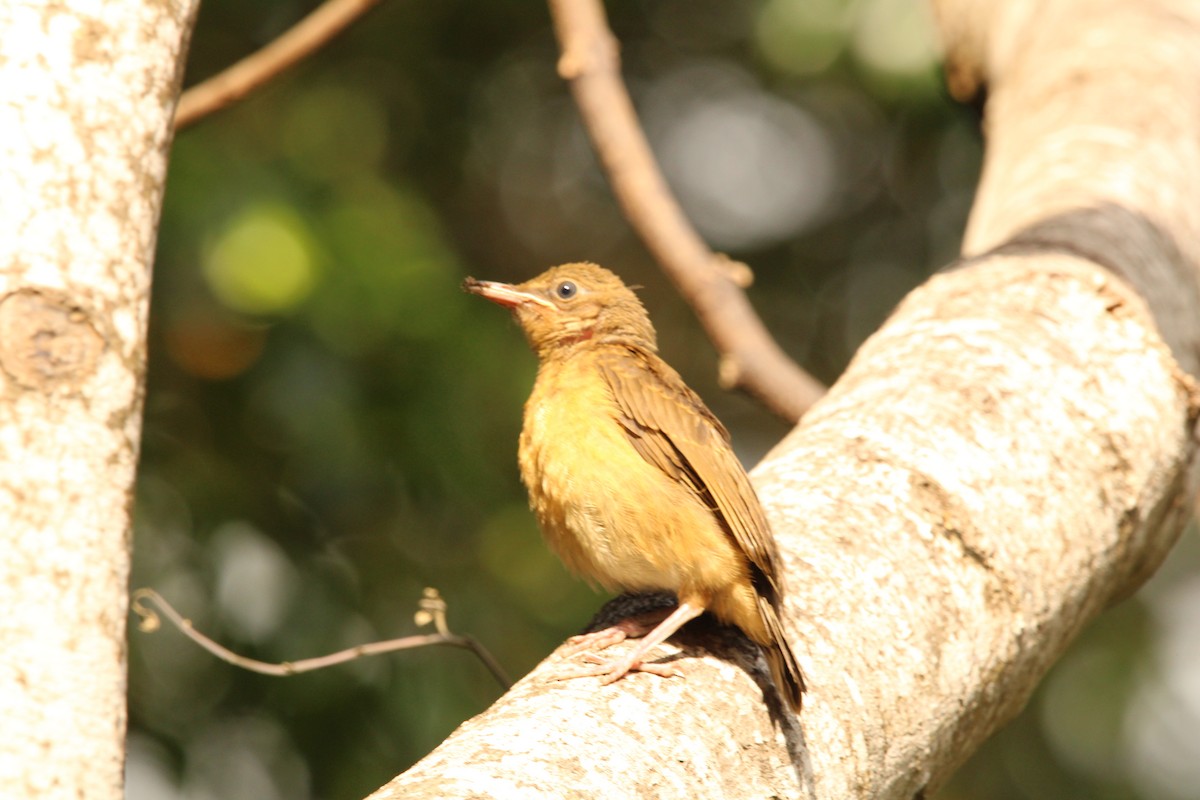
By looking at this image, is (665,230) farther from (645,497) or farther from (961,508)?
(961,508)

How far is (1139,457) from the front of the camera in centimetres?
380

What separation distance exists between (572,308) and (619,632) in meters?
1.42

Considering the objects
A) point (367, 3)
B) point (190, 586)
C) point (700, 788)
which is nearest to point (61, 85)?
point (700, 788)

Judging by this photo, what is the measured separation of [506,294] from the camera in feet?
14.6

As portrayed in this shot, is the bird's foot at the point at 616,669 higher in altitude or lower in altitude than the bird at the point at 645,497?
lower

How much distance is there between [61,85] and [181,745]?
409 cm

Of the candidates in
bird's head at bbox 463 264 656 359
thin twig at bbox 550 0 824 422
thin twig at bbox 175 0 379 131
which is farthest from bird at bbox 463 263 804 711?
thin twig at bbox 175 0 379 131

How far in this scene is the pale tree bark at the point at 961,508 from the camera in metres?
2.52

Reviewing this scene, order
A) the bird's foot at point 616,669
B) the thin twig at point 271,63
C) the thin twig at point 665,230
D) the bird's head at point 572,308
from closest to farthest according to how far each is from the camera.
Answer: the bird's foot at point 616,669, the bird's head at point 572,308, the thin twig at point 271,63, the thin twig at point 665,230

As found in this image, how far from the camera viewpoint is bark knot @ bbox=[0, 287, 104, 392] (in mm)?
1821

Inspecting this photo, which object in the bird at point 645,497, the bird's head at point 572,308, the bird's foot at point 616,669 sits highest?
the bird's head at point 572,308

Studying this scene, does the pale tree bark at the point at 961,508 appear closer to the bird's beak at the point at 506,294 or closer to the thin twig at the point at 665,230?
the thin twig at the point at 665,230

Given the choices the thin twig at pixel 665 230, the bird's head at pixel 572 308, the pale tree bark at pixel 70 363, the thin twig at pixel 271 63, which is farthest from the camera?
the thin twig at pixel 665 230

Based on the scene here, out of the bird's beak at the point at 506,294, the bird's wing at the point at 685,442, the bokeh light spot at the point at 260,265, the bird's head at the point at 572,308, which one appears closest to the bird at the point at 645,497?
the bird's wing at the point at 685,442
